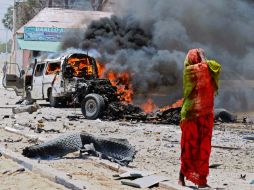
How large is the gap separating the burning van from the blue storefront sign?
14647 millimetres

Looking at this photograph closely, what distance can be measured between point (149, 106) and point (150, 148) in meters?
7.27

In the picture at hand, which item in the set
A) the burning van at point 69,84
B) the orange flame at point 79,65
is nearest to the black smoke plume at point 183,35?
the orange flame at point 79,65

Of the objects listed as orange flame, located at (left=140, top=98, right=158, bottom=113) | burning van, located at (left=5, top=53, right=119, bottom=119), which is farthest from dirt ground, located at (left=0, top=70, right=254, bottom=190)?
orange flame, located at (left=140, top=98, right=158, bottom=113)

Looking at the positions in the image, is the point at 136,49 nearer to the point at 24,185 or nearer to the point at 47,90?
the point at 47,90

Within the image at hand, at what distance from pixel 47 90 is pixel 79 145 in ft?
36.8

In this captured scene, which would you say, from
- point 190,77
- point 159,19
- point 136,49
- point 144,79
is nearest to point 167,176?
point 190,77

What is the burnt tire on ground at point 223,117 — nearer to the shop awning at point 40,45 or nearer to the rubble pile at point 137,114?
the rubble pile at point 137,114

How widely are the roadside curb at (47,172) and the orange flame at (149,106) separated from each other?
8425mm

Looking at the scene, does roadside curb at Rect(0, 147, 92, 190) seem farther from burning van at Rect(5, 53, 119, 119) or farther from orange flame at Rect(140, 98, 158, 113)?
orange flame at Rect(140, 98, 158, 113)

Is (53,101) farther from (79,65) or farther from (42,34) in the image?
(42,34)

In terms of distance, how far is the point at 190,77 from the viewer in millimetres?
5379

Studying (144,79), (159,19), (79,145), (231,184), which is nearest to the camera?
(231,184)

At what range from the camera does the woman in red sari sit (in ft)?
17.4

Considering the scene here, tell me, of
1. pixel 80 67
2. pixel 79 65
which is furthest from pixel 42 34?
pixel 80 67
